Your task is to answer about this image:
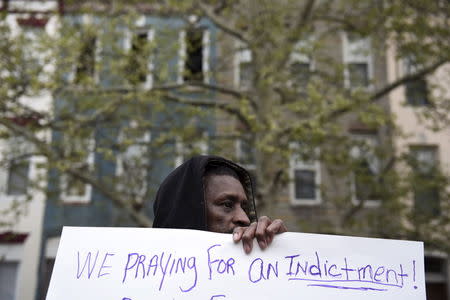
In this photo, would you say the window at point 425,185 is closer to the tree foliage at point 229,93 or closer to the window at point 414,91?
the tree foliage at point 229,93

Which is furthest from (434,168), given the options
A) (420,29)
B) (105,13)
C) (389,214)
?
(105,13)

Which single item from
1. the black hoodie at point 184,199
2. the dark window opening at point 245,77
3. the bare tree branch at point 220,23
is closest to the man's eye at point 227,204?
the black hoodie at point 184,199

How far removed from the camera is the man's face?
7.91ft

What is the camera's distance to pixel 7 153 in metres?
10.8

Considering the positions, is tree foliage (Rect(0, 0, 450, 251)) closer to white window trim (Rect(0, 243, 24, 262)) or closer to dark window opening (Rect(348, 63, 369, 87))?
dark window opening (Rect(348, 63, 369, 87))

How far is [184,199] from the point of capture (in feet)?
7.82

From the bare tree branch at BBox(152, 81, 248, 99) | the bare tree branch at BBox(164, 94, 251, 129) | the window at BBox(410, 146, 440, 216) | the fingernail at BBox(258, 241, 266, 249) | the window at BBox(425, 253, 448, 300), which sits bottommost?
the window at BBox(425, 253, 448, 300)

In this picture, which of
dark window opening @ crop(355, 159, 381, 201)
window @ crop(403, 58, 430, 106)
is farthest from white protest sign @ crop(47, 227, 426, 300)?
window @ crop(403, 58, 430, 106)

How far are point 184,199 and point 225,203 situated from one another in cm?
22

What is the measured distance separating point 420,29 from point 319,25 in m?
6.89

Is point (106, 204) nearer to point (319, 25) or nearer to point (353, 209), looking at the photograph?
point (353, 209)

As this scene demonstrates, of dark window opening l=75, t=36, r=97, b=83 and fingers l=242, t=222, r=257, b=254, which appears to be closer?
fingers l=242, t=222, r=257, b=254

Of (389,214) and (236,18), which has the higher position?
(236,18)

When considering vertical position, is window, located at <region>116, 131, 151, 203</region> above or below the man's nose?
above
